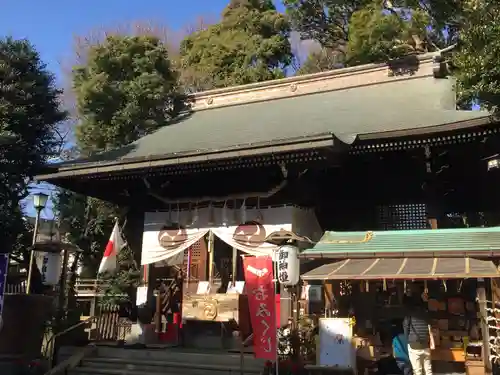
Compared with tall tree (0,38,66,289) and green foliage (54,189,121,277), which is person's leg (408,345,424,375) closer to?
tall tree (0,38,66,289)

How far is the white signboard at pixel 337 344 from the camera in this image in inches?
314

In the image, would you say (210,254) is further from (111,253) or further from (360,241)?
(360,241)

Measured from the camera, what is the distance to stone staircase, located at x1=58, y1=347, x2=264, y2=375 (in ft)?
29.6

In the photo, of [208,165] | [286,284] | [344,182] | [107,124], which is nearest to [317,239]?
[344,182]

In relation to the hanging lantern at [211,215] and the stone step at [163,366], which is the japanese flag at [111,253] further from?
the hanging lantern at [211,215]

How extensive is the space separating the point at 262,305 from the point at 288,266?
106 centimetres

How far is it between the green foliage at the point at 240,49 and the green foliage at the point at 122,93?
28.0 ft

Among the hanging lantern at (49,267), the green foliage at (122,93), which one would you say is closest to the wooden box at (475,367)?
the hanging lantern at (49,267)

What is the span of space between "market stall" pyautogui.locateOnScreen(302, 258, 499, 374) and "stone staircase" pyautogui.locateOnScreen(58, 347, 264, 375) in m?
1.81

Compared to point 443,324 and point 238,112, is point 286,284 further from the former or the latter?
point 238,112

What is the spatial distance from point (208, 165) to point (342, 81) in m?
6.19

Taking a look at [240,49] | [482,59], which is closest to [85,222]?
[240,49]

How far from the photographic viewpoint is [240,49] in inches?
1101

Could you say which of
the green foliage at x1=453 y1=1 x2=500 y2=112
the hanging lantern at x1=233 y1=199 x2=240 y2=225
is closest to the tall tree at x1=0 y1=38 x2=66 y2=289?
the hanging lantern at x1=233 y1=199 x2=240 y2=225
